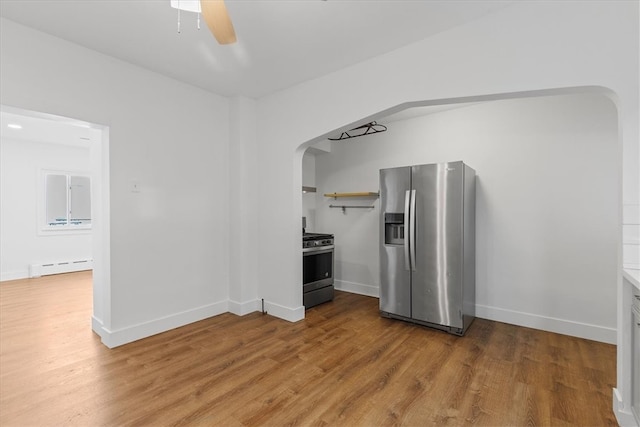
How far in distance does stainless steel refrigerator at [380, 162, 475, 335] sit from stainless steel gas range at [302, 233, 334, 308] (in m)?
0.91

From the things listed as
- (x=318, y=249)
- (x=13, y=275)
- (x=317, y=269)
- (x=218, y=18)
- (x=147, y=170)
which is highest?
(x=218, y=18)

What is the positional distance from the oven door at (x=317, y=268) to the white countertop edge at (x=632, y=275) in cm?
301

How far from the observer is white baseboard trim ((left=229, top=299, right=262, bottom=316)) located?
3.82 meters

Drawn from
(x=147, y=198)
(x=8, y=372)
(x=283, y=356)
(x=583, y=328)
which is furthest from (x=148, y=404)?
(x=583, y=328)

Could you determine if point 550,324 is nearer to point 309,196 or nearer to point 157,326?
point 309,196

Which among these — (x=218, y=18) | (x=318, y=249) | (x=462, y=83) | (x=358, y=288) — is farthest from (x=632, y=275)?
(x=358, y=288)

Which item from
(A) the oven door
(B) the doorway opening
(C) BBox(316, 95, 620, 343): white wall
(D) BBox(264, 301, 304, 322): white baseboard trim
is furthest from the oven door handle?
(B) the doorway opening

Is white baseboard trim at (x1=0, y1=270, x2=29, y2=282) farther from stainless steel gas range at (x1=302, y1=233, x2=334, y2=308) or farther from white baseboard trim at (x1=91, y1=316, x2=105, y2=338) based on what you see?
stainless steel gas range at (x1=302, y1=233, x2=334, y2=308)

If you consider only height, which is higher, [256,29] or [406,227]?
[256,29]

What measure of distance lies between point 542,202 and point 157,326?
449cm

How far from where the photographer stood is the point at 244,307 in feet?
12.6

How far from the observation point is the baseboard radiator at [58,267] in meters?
5.98

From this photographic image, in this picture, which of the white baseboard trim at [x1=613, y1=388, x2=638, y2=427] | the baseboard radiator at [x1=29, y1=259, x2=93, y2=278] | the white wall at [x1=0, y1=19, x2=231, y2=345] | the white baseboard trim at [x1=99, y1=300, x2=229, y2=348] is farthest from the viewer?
the baseboard radiator at [x1=29, y1=259, x2=93, y2=278]

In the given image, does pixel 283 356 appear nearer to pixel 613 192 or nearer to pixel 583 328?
pixel 583 328
